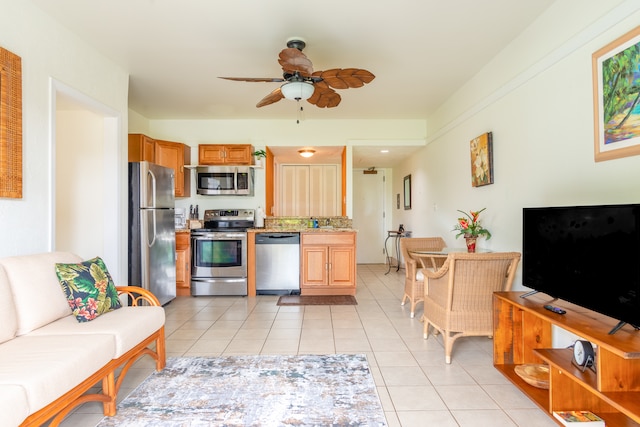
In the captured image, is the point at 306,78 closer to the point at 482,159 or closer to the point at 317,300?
A: the point at 482,159

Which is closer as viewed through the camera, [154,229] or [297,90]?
[297,90]

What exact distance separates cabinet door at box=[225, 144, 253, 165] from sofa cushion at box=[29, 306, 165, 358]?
3029 millimetres

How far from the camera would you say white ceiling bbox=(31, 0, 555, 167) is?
Answer: 2.35 meters

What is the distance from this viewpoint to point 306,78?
270cm

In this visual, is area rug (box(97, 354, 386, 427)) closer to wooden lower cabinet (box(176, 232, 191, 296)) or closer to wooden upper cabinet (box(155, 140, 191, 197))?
wooden lower cabinet (box(176, 232, 191, 296))

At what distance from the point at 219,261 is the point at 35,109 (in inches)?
100

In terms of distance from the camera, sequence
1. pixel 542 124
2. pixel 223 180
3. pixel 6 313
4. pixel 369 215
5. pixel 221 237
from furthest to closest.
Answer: pixel 369 215
pixel 223 180
pixel 221 237
pixel 542 124
pixel 6 313

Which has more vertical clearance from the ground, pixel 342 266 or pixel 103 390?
pixel 342 266

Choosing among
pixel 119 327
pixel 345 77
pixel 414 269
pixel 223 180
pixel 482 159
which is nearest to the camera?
pixel 119 327

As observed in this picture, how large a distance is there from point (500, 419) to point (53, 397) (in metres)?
2.09

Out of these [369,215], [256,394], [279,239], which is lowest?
[256,394]

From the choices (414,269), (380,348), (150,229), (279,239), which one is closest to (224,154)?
(279,239)

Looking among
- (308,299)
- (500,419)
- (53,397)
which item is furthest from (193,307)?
(500,419)

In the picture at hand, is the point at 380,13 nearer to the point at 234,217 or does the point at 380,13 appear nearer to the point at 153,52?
the point at 153,52
